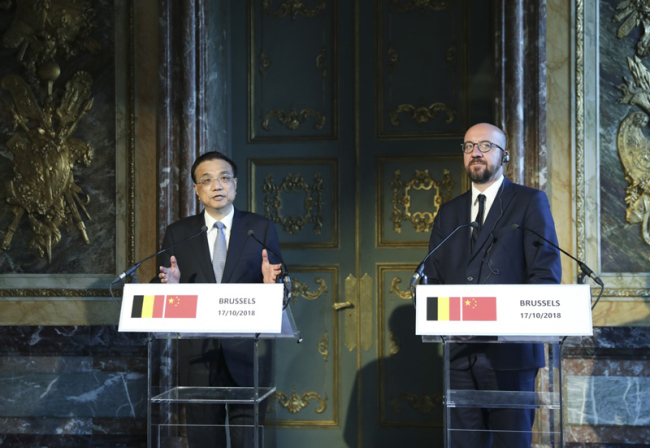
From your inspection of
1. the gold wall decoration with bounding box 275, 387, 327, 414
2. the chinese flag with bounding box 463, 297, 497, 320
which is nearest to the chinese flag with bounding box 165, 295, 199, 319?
the chinese flag with bounding box 463, 297, 497, 320

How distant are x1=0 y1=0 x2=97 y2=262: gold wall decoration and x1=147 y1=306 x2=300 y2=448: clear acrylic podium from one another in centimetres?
184

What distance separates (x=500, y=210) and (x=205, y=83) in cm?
187

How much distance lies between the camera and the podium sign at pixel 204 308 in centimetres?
263

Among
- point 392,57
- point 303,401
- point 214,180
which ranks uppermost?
point 392,57

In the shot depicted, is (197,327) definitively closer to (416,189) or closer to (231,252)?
(231,252)

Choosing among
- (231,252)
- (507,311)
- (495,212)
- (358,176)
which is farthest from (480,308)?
(358,176)

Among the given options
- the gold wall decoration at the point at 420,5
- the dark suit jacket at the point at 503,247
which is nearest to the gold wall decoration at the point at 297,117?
the gold wall decoration at the point at 420,5

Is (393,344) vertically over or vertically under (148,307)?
under

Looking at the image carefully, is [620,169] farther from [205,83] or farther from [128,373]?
[128,373]

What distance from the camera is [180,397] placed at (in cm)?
271

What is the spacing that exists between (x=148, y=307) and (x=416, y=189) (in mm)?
2118

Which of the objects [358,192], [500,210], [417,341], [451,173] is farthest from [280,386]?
[500,210]

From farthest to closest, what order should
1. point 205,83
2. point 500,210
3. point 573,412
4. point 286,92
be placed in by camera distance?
point 286,92 < point 205,83 < point 573,412 < point 500,210

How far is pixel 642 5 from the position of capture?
4043mm
